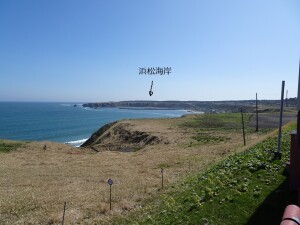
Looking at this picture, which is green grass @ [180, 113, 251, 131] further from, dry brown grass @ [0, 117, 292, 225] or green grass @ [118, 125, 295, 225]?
green grass @ [118, 125, 295, 225]

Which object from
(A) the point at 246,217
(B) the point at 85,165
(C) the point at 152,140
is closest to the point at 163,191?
(A) the point at 246,217

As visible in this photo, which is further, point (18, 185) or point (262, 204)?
point (18, 185)

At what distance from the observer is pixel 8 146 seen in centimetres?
5200

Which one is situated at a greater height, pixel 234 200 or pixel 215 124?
pixel 234 200

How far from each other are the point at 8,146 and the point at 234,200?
46.7 m

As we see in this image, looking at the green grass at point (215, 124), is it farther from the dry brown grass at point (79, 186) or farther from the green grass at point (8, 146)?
the green grass at point (8, 146)

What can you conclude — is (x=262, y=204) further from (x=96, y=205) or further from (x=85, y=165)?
(x=85, y=165)

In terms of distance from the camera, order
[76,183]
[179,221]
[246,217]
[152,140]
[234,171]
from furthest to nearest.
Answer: [152,140]
[76,183]
[234,171]
[179,221]
[246,217]

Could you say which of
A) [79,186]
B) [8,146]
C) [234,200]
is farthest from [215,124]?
[234,200]

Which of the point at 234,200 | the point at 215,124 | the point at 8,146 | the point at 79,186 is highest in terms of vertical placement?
the point at 234,200

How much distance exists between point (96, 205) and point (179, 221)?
6411 mm

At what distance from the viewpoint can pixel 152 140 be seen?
5403cm

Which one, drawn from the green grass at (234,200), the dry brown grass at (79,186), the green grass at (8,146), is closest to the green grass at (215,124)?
the dry brown grass at (79,186)

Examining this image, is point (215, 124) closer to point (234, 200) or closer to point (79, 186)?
point (79, 186)
